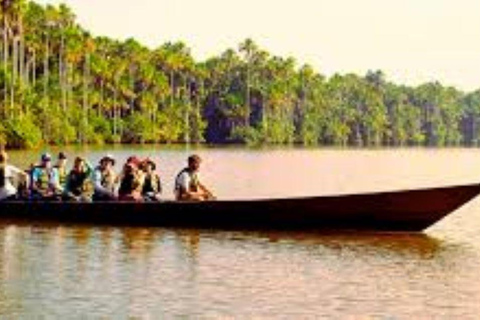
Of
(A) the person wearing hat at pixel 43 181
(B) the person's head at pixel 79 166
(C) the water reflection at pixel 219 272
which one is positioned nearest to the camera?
(C) the water reflection at pixel 219 272

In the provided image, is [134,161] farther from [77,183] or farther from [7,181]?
[7,181]

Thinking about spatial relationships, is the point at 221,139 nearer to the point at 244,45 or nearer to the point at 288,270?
the point at 244,45

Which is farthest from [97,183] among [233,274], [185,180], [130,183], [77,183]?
[233,274]

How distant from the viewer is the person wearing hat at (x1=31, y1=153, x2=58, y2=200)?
2423 centimetres

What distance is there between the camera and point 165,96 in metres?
126

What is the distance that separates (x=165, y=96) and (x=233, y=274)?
110 metres

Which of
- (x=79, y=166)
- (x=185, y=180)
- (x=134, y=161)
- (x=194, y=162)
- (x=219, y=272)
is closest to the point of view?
(x=219, y=272)

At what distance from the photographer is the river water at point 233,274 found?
14.4 meters

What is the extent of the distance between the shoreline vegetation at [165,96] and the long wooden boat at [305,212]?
43.7 m

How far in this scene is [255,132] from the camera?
140125 mm

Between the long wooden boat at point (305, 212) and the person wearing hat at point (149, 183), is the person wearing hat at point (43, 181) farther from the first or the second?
the person wearing hat at point (149, 183)

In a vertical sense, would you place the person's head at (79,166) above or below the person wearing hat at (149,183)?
above

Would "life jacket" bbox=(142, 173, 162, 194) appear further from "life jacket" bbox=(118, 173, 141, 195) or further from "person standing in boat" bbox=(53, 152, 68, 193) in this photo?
"person standing in boat" bbox=(53, 152, 68, 193)

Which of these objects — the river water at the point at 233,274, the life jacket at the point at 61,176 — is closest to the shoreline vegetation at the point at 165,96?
the life jacket at the point at 61,176
